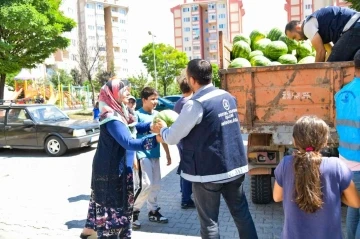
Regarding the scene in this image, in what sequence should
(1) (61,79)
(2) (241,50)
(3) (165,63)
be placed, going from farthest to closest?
(3) (165,63)
(1) (61,79)
(2) (241,50)

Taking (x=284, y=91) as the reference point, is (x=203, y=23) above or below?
above

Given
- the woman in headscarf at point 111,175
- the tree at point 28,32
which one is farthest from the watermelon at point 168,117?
the tree at point 28,32

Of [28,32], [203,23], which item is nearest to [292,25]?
[28,32]

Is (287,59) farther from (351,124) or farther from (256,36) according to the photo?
(351,124)

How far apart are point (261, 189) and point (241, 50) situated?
2.25 meters

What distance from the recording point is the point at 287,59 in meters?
5.37

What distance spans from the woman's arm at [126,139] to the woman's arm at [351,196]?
175 cm

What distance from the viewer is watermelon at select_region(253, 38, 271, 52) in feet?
19.4

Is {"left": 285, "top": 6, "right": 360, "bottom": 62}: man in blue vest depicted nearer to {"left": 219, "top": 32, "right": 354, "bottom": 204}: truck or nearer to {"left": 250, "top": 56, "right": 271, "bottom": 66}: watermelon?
{"left": 219, "top": 32, "right": 354, "bottom": 204}: truck

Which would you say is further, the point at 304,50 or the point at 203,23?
the point at 203,23

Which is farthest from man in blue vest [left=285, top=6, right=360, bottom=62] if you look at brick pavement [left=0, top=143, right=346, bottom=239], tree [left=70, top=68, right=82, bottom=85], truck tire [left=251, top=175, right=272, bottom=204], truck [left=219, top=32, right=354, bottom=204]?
tree [left=70, top=68, right=82, bottom=85]

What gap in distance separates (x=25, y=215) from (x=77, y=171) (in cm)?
301

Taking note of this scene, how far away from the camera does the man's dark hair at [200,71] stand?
322 cm

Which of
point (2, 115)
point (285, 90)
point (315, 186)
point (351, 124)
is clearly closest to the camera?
point (315, 186)
